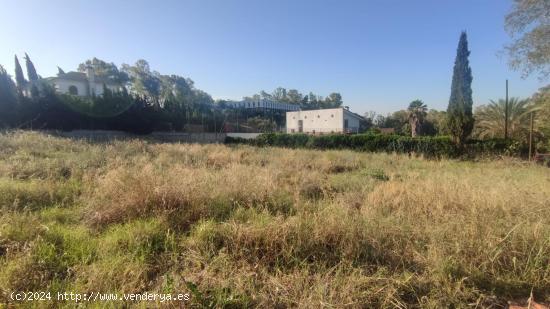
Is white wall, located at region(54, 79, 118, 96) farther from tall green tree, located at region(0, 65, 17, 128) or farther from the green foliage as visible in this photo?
the green foliage

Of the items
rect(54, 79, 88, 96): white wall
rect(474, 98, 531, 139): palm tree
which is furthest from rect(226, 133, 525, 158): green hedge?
rect(54, 79, 88, 96): white wall

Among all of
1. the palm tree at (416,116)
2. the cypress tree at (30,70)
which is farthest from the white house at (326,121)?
the cypress tree at (30,70)

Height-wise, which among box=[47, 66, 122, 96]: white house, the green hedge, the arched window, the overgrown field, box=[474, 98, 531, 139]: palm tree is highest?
box=[47, 66, 122, 96]: white house

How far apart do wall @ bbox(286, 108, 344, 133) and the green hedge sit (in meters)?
18.0

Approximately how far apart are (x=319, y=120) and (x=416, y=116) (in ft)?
49.7

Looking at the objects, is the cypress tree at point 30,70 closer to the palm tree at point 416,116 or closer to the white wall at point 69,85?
the white wall at point 69,85

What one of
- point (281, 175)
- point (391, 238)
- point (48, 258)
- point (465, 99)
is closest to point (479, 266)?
point (391, 238)

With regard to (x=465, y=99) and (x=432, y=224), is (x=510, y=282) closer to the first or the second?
(x=432, y=224)

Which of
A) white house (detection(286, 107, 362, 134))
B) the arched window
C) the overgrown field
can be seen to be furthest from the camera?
white house (detection(286, 107, 362, 134))

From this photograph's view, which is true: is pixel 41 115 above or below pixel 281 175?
above

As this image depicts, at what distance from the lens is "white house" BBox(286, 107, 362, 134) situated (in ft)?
126

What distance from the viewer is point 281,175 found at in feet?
22.6

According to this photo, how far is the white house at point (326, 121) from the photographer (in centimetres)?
3831

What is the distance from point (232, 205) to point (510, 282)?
318cm
